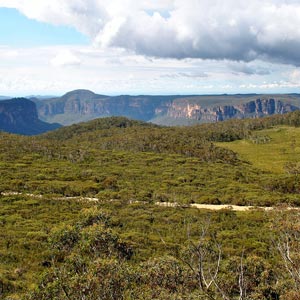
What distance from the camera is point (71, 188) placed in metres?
82.8

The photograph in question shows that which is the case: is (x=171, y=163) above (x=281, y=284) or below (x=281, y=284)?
below

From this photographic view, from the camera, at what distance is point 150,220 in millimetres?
56812

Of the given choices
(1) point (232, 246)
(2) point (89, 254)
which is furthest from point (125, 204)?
(2) point (89, 254)

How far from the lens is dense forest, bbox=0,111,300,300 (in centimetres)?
1697

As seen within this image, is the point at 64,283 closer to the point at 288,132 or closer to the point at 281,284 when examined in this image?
the point at 281,284

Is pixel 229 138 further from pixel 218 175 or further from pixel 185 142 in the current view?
pixel 218 175

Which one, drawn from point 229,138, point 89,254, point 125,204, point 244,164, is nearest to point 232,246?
point 89,254

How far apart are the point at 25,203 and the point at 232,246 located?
129 ft

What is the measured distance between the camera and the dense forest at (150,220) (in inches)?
668

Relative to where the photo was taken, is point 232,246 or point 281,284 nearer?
point 281,284

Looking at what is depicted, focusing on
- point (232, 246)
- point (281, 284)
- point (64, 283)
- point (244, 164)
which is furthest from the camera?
point (244, 164)

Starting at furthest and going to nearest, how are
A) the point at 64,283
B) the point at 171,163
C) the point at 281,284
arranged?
the point at 171,163, the point at 281,284, the point at 64,283

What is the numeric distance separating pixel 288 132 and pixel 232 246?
165 meters

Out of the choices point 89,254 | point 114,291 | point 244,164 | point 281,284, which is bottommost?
point 244,164
